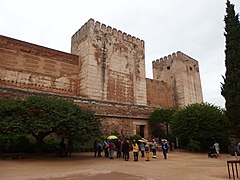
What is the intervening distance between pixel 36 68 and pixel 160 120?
11.7 metres

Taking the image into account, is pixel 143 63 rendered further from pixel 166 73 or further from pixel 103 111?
pixel 103 111

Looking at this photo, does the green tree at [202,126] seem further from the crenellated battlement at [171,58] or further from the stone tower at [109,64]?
the crenellated battlement at [171,58]

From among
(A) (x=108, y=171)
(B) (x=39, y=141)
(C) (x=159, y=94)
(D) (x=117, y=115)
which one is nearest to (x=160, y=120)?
(D) (x=117, y=115)

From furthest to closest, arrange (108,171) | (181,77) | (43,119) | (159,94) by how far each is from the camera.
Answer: (181,77), (159,94), (43,119), (108,171)

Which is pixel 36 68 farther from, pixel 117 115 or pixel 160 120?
pixel 160 120

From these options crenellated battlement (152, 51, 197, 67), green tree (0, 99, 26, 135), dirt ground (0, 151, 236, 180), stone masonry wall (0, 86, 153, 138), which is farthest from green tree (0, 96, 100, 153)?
crenellated battlement (152, 51, 197, 67)

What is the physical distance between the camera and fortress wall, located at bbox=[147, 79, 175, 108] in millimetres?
26578

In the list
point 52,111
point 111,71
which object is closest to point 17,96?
point 52,111

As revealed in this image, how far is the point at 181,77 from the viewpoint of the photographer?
28.3m

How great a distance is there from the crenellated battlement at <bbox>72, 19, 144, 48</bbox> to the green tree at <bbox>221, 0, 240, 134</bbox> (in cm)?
1036

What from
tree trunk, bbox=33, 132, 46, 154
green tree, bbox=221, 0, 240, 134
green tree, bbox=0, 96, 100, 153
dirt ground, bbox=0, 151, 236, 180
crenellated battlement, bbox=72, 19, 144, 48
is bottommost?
dirt ground, bbox=0, 151, 236, 180

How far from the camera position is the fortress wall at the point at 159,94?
26578mm

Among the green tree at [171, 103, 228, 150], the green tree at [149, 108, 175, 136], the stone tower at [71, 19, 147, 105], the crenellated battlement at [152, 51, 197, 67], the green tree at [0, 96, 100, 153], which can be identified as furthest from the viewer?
the crenellated battlement at [152, 51, 197, 67]

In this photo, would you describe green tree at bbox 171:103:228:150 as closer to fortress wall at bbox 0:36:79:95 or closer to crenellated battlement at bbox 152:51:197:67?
fortress wall at bbox 0:36:79:95
